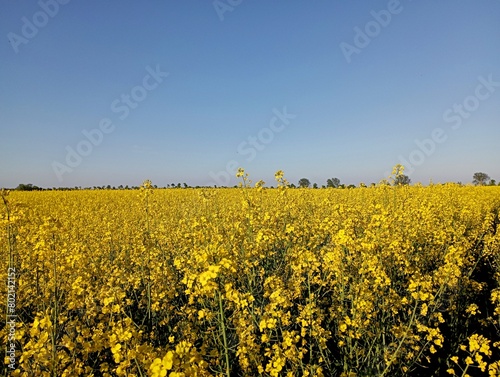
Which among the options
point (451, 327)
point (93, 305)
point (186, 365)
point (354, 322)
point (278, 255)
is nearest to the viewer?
point (186, 365)

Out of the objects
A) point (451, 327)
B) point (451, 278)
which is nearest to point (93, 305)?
point (451, 278)

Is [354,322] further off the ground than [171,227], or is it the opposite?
[171,227]

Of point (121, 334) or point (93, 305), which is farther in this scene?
point (93, 305)

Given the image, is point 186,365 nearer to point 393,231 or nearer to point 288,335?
point 288,335

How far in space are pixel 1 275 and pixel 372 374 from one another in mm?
4342

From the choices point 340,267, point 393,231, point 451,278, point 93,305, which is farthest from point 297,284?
point 393,231

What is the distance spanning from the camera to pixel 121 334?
6.33 ft

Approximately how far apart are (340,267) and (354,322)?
2.57 ft

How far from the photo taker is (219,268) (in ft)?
6.47

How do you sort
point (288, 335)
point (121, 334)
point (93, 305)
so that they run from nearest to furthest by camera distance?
1. point (121, 334)
2. point (288, 335)
3. point (93, 305)

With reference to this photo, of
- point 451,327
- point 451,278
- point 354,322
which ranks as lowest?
point 451,327

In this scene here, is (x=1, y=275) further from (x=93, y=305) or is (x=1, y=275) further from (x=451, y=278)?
(x=451, y=278)

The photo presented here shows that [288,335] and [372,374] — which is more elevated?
[288,335]

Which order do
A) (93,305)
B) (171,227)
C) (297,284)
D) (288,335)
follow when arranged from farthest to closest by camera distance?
(171,227) < (93,305) < (297,284) < (288,335)
